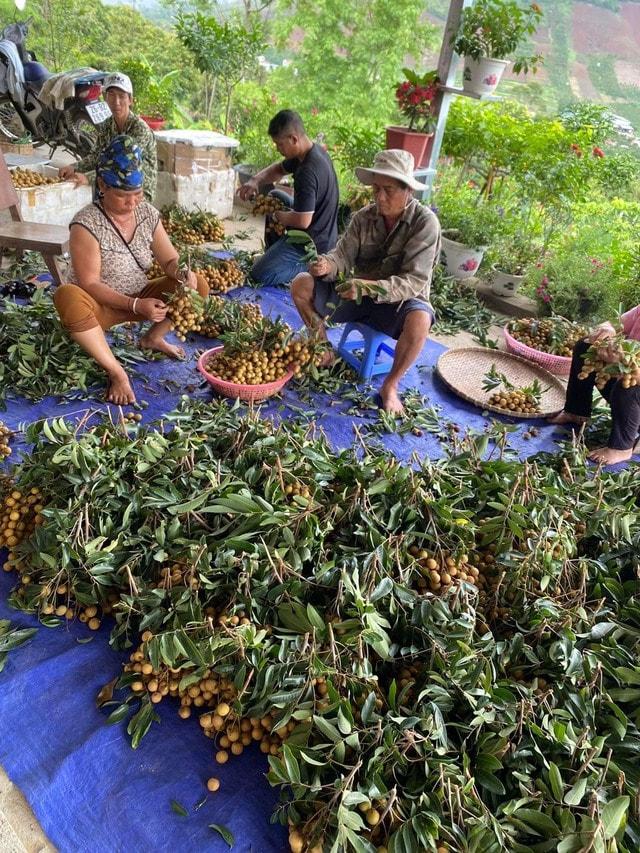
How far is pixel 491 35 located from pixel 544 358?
2.71 m

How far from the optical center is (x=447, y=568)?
5.13 ft

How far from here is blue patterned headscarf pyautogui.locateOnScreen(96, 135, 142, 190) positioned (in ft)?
7.66

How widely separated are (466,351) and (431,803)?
2832mm

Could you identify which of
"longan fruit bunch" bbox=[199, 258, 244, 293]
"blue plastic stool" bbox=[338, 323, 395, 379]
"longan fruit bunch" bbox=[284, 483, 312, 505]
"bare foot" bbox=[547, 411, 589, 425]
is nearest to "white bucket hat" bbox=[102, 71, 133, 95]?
"longan fruit bunch" bbox=[199, 258, 244, 293]

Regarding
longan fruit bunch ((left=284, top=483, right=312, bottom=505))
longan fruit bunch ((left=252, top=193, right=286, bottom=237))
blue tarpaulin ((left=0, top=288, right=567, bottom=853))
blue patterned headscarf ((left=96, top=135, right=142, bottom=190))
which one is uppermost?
blue patterned headscarf ((left=96, top=135, right=142, bottom=190))

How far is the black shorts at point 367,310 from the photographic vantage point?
112 inches

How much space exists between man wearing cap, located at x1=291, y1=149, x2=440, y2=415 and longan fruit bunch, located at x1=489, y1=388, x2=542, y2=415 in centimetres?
55

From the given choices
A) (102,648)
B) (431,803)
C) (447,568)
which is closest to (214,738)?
(102,648)

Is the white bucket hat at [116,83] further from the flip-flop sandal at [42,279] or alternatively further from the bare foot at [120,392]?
the bare foot at [120,392]

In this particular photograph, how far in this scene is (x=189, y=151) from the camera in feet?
16.2

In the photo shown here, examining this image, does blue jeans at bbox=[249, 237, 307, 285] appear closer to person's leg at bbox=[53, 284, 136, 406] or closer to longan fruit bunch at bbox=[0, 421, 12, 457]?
person's leg at bbox=[53, 284, 136, 406]

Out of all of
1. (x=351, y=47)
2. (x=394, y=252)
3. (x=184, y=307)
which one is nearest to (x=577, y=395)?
(x=394, y=252)

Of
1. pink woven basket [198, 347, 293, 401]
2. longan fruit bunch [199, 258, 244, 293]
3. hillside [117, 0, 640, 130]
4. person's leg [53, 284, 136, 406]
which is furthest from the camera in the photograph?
hillside [117, 0, 640, 130]

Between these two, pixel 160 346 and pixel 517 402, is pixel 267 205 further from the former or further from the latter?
pixel 517 402
